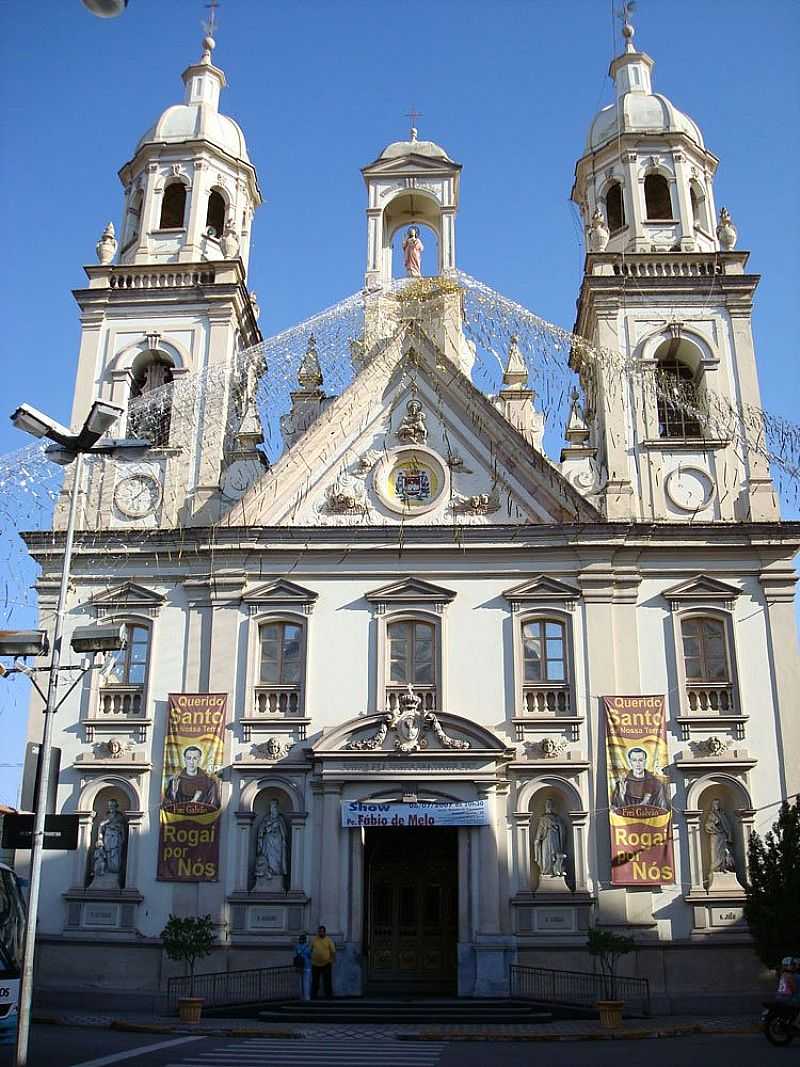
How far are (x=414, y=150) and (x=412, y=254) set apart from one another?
386 cm

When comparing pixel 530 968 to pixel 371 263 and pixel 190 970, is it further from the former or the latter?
pixel 371 263

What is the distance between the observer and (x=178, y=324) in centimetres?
3206

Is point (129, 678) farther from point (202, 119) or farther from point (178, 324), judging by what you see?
point (202, 119)

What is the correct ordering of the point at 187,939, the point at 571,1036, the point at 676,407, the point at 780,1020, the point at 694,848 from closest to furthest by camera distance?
the point at 780,1020 → the point at 571,1036 → the point at 187,939 → the point at 694,848 → the point at 676,407

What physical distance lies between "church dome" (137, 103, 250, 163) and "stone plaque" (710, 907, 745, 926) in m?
26.7

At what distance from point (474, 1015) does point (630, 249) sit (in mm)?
21655

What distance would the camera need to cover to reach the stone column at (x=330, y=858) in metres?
24.9

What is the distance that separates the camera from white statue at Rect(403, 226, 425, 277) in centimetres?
3422

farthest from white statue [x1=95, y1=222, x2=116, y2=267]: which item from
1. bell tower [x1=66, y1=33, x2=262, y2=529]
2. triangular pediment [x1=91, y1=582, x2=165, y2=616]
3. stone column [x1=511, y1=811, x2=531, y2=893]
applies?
stone column [x1=511, y1=811, x2=531, y2=893]

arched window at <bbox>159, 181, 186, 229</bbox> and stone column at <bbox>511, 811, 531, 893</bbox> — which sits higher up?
arched window at <bbox>159, 181, 186, 229</bbox>

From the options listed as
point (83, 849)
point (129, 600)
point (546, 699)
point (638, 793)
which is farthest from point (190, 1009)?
point (638, 793)

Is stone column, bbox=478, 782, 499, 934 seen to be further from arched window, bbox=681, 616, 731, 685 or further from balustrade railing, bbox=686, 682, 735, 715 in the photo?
arched window, bbox=681, 616, 731, 685

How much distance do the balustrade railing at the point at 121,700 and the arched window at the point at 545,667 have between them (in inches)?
386

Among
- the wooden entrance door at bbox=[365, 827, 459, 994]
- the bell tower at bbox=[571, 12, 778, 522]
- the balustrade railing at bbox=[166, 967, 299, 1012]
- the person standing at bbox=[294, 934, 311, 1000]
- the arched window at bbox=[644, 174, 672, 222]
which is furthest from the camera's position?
the arched window at bbox=[644, 174, 672, 222]
